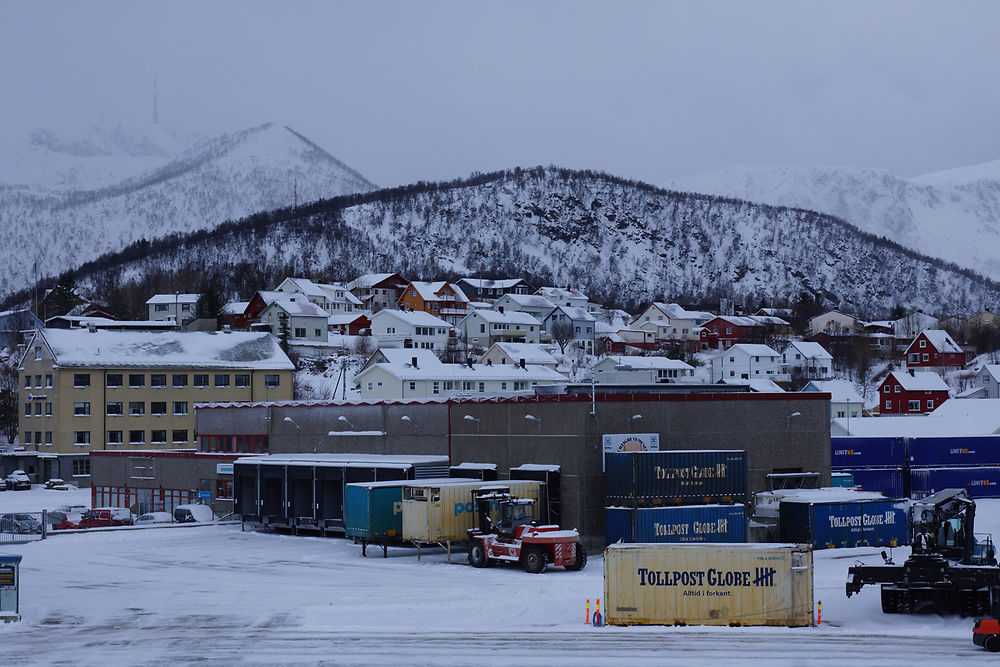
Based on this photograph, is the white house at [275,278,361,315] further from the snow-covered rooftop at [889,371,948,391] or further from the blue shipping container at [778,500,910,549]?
the blue shipping container at [778,500,910,549]

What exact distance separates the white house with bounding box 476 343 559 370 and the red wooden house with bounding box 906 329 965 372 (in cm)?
4674

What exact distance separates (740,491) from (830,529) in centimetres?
314

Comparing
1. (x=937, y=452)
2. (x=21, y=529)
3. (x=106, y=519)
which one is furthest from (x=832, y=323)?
(x=21, y=529)

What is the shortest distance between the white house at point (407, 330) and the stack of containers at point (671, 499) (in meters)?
93.9

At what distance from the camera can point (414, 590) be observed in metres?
29.5

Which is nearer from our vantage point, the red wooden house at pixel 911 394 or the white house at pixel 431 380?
the white house at pixel 431 380

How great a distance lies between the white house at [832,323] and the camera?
174575mm

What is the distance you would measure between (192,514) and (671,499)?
23.4m

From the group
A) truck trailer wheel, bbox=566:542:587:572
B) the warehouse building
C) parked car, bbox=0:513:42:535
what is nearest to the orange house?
the warehouse building

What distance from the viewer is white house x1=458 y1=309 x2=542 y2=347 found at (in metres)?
144

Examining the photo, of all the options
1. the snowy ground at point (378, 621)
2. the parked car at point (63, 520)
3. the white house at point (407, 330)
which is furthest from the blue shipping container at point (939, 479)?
the white house at point (407, 330)

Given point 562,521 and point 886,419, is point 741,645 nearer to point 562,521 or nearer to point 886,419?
point 562,521

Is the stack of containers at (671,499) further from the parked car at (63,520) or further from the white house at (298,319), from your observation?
the white house at (298,319)

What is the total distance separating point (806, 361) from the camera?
135 m
